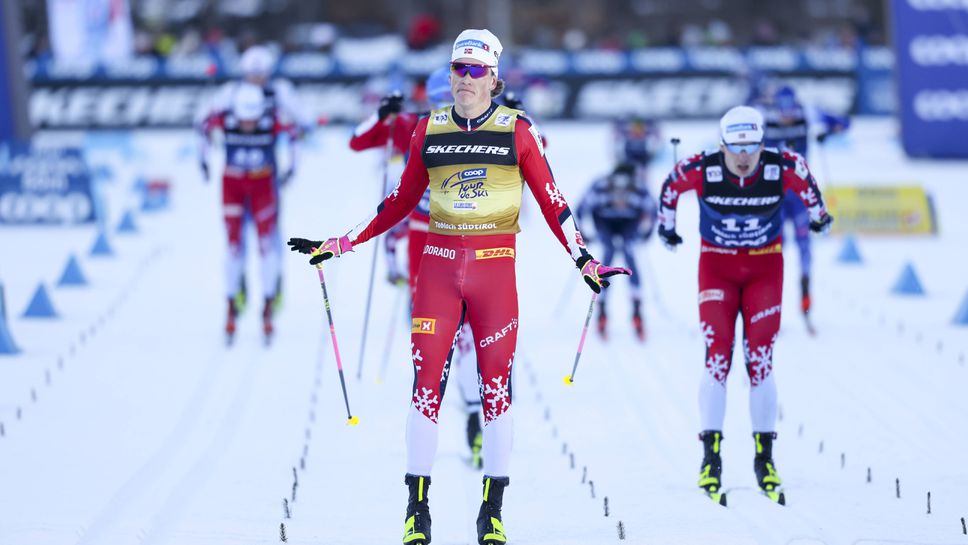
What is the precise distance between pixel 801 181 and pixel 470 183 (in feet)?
8.02

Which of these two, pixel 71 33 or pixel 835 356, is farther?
pixel 71 33

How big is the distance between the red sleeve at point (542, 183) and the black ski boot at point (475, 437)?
224 cm

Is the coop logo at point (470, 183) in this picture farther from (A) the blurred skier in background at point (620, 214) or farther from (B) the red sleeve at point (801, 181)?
(A) the blurred skier in background at point (620, 214)

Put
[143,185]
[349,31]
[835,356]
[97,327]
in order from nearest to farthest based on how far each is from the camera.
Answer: [835,356] < [97,327] < [143,185] < [349,31]

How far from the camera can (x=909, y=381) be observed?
11289 mm

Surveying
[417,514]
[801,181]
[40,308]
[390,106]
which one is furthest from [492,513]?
[40,308]

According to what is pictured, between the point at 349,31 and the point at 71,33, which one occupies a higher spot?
the point at 349,31

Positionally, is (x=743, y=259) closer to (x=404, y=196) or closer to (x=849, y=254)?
(x=404, y=196)

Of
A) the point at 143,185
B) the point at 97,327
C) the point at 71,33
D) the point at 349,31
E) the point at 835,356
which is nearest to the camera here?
the point at 835,356

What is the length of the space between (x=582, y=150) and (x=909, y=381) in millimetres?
18436

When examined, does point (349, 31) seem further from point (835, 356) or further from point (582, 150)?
point (835, 356)

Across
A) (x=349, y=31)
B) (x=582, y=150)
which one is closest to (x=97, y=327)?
(x=582, y=150)

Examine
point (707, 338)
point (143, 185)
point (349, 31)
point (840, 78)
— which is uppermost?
point (349, 31)

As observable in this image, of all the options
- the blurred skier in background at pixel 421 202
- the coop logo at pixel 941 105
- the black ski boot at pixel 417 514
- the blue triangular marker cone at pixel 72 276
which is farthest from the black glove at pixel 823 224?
the coop logo at pixel 941 105
